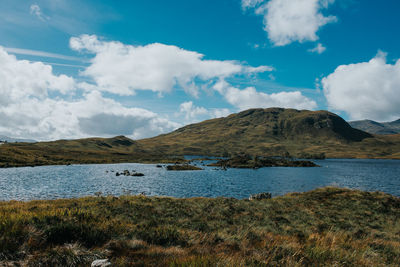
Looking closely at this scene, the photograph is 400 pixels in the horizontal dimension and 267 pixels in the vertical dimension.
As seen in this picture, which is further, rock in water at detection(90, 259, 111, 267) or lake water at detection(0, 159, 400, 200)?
lake water at detection(0, 159, 400, 200)

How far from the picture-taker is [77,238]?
884cm

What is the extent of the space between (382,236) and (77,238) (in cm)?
2077

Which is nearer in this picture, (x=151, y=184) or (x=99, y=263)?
(x=99, y=263)

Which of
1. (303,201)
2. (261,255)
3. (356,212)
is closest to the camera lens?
(261,255)

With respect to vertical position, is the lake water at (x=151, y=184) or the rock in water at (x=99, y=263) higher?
the rock in water at (x=99, y=263)

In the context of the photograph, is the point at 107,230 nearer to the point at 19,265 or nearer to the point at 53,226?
the point at 53,226

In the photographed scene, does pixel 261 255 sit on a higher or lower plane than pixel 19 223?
lower

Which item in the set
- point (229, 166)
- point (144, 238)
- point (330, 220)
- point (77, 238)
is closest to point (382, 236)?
point (330, 220)

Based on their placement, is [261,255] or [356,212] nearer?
[261,255]

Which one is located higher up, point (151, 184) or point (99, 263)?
point (99, 263)

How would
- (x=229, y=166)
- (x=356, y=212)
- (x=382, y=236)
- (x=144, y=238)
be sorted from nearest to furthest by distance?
(x=144, y=238), (x=382, y=236), (x=356, y=212), (x=229, y=166)

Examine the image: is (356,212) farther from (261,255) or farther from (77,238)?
(77,238)

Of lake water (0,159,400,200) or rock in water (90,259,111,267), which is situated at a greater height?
rock in water (90,259,111,267)

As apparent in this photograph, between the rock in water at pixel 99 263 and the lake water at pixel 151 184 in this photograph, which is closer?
the rock in water at pixel 99 263
